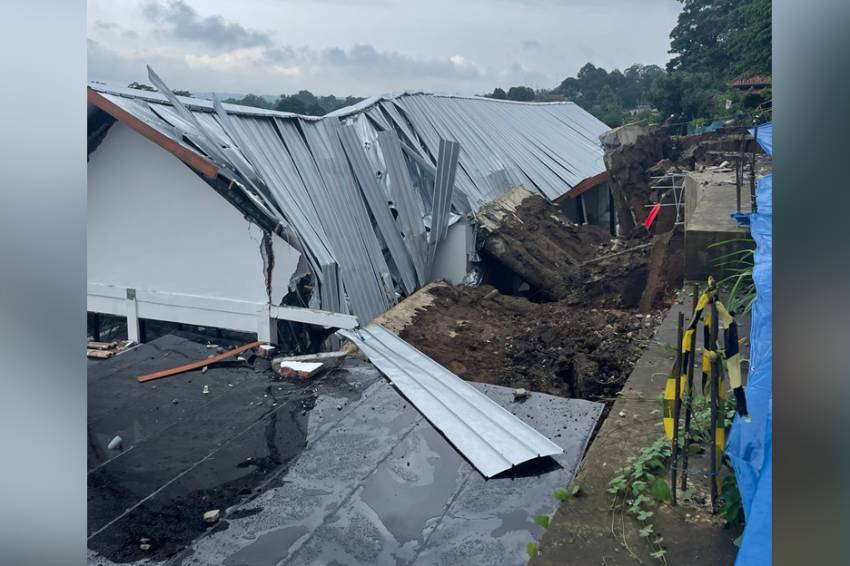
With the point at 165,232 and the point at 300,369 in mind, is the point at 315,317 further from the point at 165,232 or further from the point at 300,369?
the point at 165,232

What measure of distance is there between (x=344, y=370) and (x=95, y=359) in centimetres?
292

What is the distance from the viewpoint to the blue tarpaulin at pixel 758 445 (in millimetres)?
2264

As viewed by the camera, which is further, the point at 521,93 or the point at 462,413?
the point at 521,93

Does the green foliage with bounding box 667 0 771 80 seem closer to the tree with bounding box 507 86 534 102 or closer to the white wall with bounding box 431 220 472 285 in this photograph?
the tree with bounding box 507 86 534 102

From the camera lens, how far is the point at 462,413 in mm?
6191

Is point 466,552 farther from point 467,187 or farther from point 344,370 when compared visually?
point 467,187

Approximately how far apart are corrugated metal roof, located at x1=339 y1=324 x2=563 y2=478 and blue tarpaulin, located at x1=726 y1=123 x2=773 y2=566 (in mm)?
2036

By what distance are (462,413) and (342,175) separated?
6076 millimetres

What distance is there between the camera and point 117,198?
10.2 metres

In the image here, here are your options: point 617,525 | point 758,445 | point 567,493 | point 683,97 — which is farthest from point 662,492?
point 683,97

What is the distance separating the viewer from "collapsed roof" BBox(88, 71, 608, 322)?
9336 millimetres

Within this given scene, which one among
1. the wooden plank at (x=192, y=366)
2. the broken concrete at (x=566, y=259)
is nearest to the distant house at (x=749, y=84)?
the broken concrete at (x=566, y=259)

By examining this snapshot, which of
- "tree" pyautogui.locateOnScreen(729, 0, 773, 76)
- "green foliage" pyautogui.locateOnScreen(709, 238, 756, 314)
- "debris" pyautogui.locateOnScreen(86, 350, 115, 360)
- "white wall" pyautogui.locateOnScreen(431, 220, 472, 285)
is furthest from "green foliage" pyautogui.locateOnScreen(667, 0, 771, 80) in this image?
"debris" pyautogui.locateOnScreen(86, 350, 115, 360)
